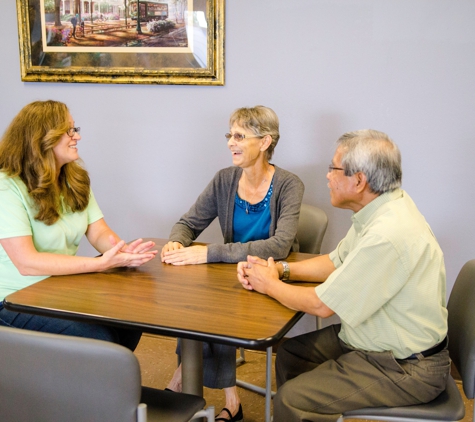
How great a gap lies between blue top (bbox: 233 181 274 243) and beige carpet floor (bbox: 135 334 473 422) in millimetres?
774

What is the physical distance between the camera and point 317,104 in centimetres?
294

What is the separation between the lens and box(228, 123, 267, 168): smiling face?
98.8 inches

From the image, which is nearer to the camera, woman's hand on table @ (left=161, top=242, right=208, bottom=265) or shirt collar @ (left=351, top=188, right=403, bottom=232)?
shirt collar @ (left=351, top=188, right=403, bottom=232)

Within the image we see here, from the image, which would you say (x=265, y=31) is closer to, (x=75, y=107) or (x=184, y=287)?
(x=75, y=107)

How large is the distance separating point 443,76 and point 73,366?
2194mm

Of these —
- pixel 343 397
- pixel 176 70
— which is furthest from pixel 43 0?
pixel 343 397

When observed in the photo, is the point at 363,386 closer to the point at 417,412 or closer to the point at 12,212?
the point at 417,412

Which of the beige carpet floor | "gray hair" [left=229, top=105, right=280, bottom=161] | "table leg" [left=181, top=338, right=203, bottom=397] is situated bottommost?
the beige carpet floor

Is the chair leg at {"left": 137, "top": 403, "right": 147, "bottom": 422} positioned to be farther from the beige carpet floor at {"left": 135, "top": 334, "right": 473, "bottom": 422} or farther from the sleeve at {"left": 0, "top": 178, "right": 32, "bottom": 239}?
the beige carpet floor at {"left": 135, "top": 334, "right": 473, "bottom": 422}

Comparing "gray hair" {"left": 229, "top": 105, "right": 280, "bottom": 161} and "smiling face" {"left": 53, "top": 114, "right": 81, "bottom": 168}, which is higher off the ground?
"gray hair" {"left": 229, "top": 105, "right": 280, "bottom": 161}

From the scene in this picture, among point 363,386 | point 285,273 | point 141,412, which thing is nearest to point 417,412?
point 363,386

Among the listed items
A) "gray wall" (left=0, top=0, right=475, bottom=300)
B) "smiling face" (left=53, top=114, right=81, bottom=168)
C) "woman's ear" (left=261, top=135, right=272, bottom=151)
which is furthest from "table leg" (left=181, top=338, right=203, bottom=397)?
"gray wall" (left=0, top=0, right=475, bottom=300)

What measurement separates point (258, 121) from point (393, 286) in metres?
1.13

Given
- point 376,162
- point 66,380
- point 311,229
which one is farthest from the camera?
point 311,229
